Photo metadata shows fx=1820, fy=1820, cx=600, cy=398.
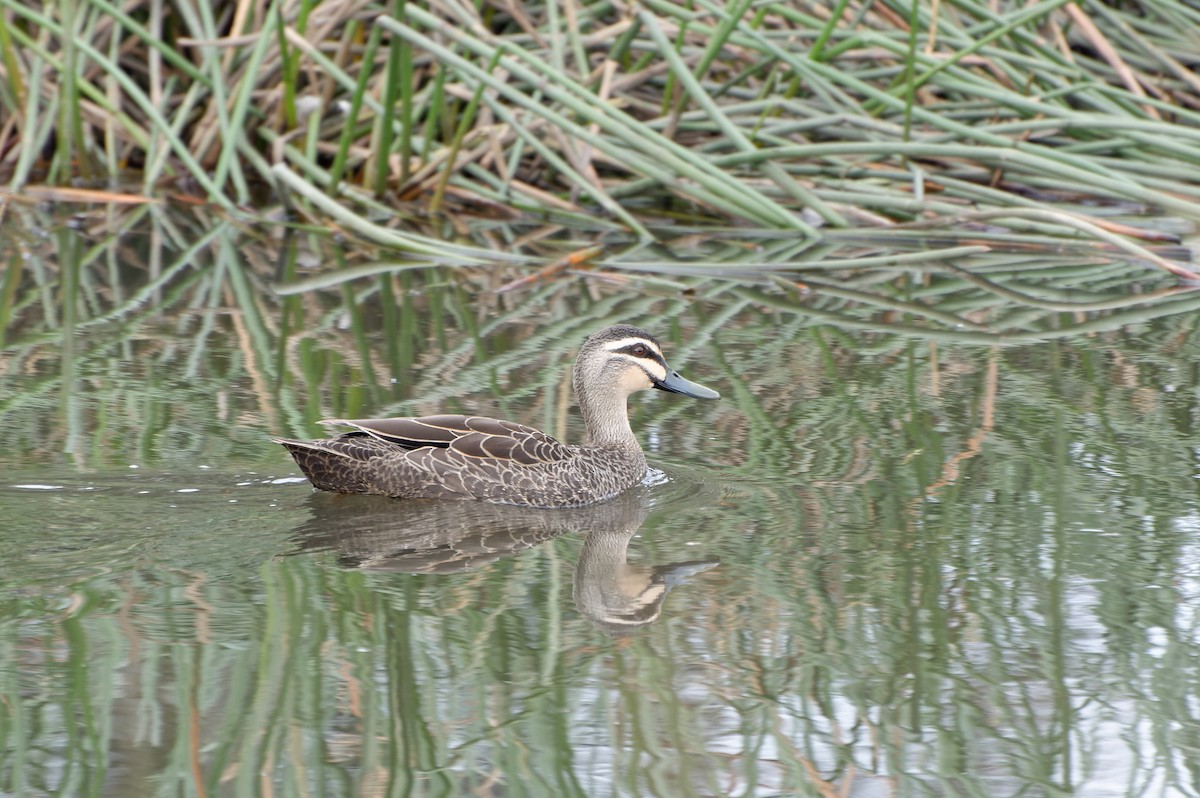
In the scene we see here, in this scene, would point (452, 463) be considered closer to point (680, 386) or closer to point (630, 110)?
point (680, 386)

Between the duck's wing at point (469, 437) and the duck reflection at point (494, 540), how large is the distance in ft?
0.64

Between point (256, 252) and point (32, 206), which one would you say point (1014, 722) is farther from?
point (32, 206)

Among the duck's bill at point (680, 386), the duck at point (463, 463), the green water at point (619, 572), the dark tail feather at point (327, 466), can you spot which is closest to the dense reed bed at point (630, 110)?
the green water at point (619, 572)

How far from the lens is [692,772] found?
167 inches

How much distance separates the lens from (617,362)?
23.4 feet

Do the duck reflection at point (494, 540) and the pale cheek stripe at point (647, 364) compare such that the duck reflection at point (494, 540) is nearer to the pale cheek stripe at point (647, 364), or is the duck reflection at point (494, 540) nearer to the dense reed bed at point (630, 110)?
the pale cheek stripe at point (647, 364)

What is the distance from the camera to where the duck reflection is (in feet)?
18.1

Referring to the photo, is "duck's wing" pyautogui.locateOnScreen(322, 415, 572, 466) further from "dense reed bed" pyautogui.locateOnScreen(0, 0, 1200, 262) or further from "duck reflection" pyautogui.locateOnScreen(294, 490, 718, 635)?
"dense reed bed" pyautogui.locateOnScreen(0, 0, 1200, 262)

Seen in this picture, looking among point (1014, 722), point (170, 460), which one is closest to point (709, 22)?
point (170, 460)

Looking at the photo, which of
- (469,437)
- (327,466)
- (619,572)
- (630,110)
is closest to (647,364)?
(469,437)

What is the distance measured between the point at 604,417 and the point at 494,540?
1.14 m

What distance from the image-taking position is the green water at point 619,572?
432cm

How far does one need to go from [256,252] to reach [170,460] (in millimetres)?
4770

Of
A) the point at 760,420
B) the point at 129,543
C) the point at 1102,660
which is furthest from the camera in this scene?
the point at 760,420
